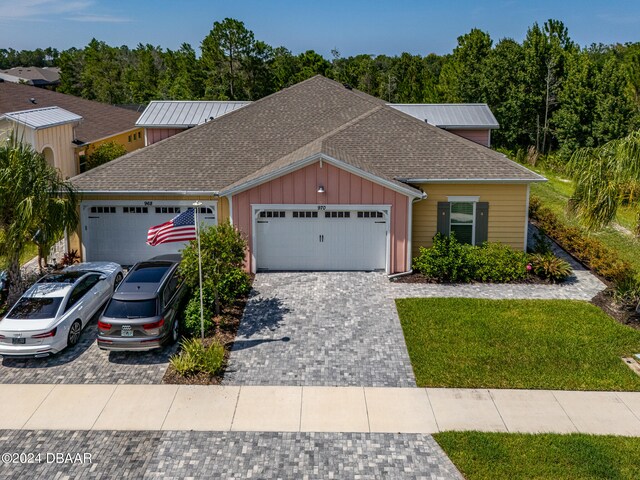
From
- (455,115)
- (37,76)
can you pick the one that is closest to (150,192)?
(455,115)

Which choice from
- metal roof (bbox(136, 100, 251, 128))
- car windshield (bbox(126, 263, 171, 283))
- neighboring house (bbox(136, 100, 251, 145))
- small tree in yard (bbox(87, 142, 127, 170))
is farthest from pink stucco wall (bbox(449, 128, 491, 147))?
car windshield (bbox(126, 263, 171, 283))

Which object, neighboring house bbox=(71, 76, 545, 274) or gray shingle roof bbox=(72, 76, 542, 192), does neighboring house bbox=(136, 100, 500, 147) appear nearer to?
gray shingle roof bbox=(72, 76, 542, 192)

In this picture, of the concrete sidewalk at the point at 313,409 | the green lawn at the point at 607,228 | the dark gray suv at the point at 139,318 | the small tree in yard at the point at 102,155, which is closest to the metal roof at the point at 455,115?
the green lawn at the point at 607,228

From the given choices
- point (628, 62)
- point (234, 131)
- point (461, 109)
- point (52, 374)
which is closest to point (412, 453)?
point (52, 374)

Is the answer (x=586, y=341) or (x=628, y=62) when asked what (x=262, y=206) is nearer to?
(x=586, y=341)

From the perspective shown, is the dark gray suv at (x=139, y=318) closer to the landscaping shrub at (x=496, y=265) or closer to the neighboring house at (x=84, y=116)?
the landscaping shrub at (x=496, y=265)
